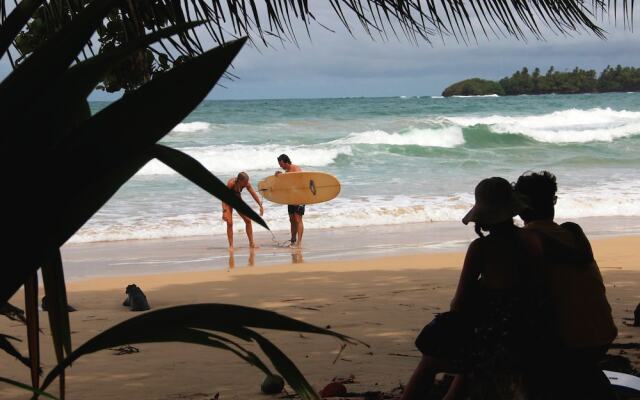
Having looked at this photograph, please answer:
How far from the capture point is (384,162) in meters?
23.1

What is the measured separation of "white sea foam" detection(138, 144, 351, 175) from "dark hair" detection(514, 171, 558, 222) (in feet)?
66.4

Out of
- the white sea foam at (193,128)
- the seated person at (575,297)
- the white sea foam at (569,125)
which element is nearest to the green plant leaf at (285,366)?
the seated person at (575,297)

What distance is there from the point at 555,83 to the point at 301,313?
73.5 meters

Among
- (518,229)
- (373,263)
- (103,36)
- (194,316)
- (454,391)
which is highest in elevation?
(103,36)

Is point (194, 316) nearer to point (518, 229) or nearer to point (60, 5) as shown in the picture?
point (60, 5)

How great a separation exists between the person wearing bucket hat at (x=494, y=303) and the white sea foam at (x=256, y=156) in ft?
66.8

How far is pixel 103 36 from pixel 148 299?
201 inches

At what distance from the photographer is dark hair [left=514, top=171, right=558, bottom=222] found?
2.94m

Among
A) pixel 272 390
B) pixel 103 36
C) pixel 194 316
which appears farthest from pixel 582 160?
pixel 194 316

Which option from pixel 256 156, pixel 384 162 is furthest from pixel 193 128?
pixel 384 162

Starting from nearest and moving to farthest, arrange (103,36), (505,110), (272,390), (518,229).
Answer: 1. (103,36)
2. (518,229)
3. (272,390)
4. (505,110)

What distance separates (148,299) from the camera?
24.2ft

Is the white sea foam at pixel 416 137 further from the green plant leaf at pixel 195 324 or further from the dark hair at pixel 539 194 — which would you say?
the green plant leaf at pixel 195 324

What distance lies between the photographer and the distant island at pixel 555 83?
73.3 meters
